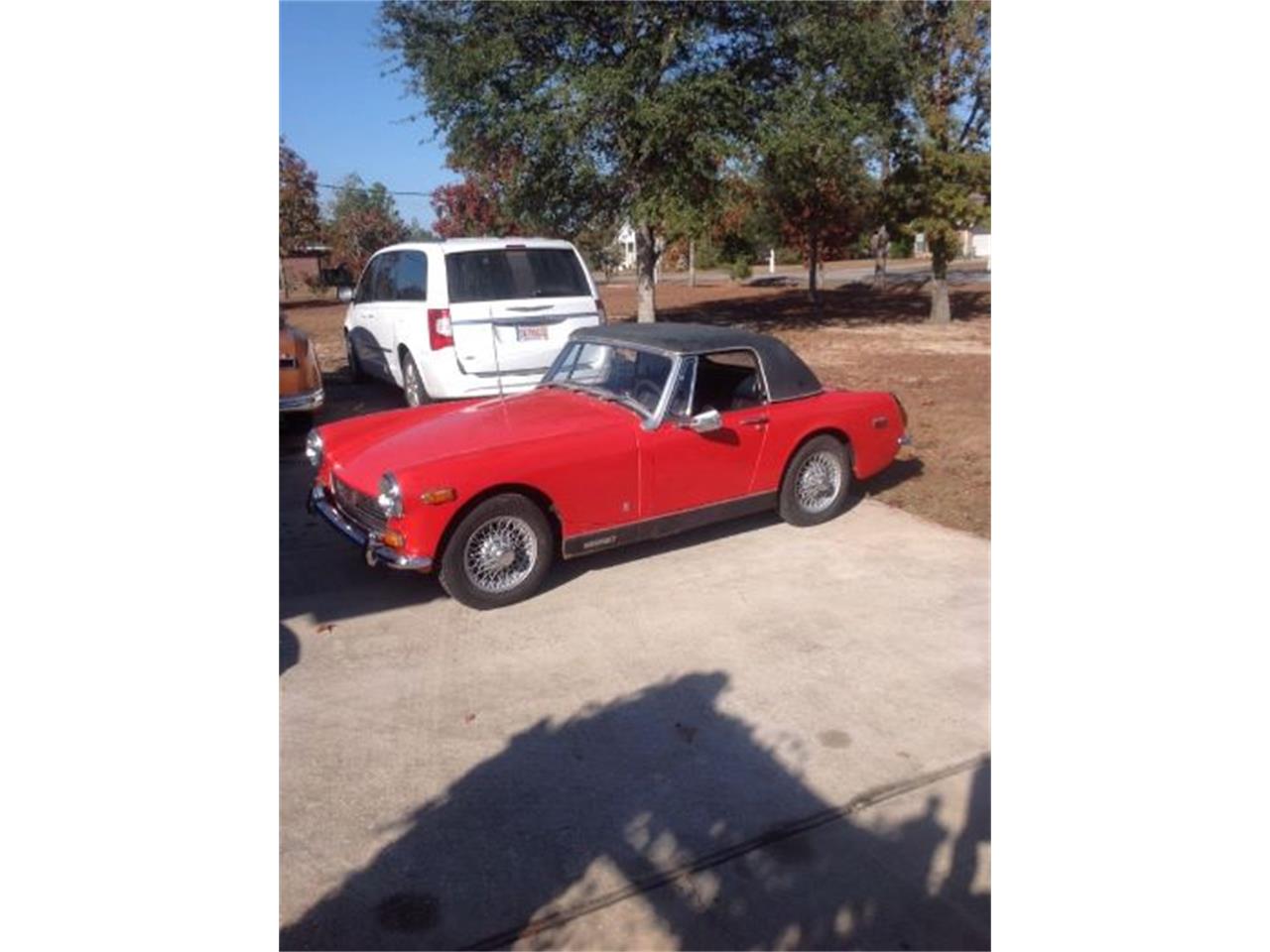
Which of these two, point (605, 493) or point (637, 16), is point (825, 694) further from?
point (637, 16)

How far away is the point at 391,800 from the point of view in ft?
9.99

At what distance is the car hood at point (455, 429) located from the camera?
4.53 meters

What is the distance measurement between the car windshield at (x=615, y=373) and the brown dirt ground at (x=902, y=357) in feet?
6.06

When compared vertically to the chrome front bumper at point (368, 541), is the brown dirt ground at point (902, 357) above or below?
above

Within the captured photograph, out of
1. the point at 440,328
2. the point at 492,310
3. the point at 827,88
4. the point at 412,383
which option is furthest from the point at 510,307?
the point at 827,88

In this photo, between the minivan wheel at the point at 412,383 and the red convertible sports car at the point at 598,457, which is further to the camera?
the minivan wheel at the point at 412,383

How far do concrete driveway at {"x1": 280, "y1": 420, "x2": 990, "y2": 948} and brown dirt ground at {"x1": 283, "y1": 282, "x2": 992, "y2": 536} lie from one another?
1923mm

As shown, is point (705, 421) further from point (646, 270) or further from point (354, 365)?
point (646, 270)

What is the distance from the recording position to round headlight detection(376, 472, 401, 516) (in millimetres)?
4211

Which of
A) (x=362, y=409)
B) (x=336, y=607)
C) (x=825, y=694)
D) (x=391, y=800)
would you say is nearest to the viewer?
(x=391, y=800)

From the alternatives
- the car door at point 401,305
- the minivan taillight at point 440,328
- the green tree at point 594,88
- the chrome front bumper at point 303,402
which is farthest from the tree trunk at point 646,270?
the chrome front bumper at point 303,402

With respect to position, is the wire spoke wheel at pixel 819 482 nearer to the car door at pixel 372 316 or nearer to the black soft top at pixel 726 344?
the black soft top at pixel 726 344
